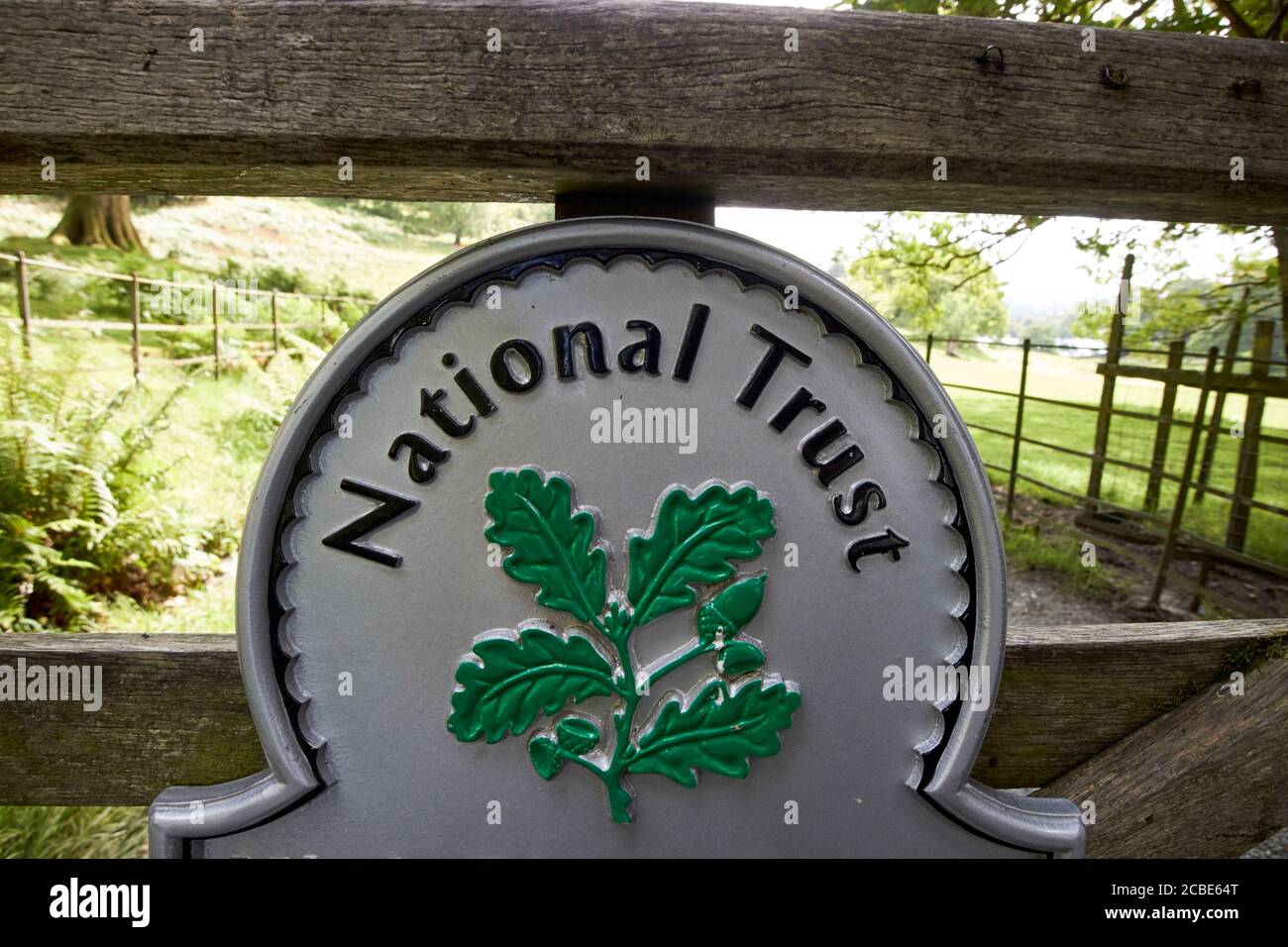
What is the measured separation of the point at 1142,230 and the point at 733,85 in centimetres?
406

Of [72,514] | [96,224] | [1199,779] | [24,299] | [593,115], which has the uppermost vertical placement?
[96,224]

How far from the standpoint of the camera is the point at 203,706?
43.9 inches

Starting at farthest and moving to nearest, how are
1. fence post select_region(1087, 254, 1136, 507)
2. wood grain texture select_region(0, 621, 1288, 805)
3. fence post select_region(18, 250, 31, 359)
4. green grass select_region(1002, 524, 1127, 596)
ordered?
fence post select_region(1087, 254, 1136, 507), green grass select_region(1002, 524, 1127, 596), fence post select_region(18, 250, 31, 359), wood grain texture select_region(0, 621, 1288, 805)

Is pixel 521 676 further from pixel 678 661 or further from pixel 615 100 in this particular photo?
pixel 615 100

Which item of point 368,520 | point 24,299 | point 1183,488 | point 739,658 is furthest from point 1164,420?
point 24,299

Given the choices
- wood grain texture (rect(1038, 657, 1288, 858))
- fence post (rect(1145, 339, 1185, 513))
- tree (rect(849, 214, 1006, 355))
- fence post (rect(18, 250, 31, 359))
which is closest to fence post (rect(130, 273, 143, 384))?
fence post (rect(18, 250, 31, 359))

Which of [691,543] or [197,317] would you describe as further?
[197,317]

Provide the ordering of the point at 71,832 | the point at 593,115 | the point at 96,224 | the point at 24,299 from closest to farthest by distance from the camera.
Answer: the point at 593,115, the point at 71,832, the point at 24,299, the point at 96,224

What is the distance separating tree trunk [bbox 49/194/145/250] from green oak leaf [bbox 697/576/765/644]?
32.5 ft

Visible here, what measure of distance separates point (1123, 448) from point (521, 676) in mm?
7855

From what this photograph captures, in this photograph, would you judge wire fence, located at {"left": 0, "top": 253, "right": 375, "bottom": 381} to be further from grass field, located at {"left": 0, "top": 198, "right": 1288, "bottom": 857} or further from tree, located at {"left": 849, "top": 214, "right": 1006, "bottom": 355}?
tree, located at {"left": 849, "top": 214, "right": 1006, "bottom": 355}

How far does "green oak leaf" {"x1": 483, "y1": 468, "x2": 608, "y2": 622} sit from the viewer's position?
98 cm
